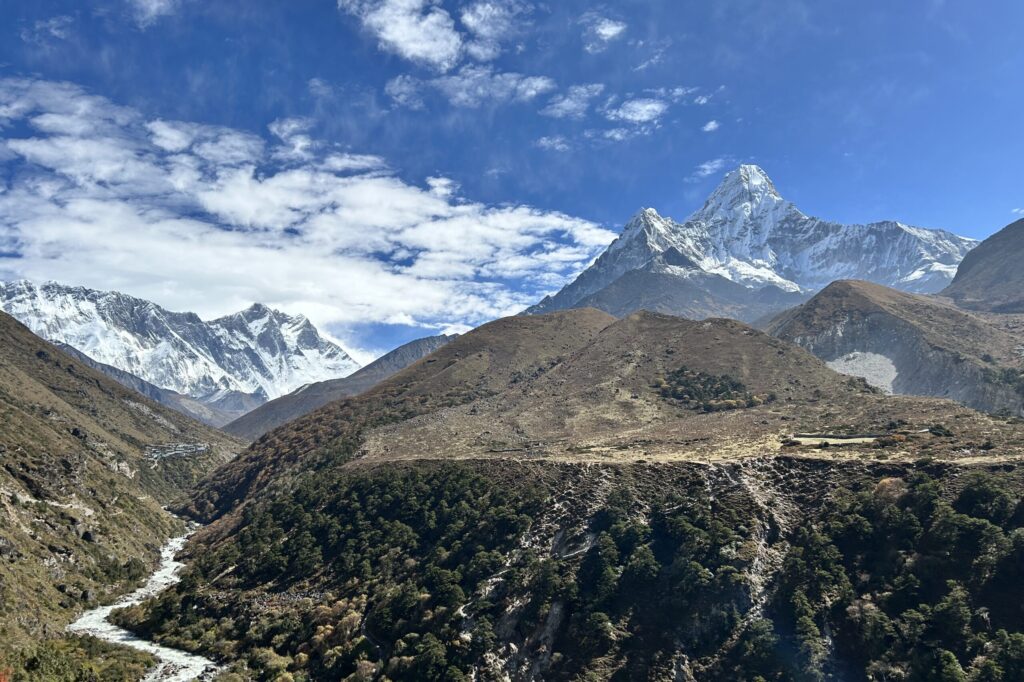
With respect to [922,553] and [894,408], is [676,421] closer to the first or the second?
[894,408]

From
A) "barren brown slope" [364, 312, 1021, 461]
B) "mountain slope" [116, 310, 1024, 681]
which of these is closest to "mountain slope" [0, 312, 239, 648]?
"mountain slope" [116, 310, 1024, 681]

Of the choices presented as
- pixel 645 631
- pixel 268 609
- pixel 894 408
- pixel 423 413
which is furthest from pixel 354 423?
pixel 894 408

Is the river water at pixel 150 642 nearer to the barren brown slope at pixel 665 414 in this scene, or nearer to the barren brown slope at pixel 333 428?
the barren brown slope at pixel 665 414

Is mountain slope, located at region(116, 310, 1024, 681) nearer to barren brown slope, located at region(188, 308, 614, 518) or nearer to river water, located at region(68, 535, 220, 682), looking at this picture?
river water, located at region(68, 535, 220, 682)

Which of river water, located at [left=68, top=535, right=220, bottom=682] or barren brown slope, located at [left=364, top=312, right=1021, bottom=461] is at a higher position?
barren brown slope, located at [left=364, top=312, right=1021, bottom=461]

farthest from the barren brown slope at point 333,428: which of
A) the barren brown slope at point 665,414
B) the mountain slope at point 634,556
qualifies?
the mountain slope at point 634,556
